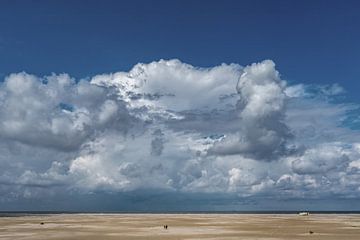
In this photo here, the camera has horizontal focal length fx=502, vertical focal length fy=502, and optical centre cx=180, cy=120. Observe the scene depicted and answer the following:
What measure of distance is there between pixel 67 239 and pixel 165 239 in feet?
34.6

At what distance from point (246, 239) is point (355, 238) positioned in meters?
11.7

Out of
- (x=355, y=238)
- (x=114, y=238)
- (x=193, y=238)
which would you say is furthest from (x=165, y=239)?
(x=355, y=238)

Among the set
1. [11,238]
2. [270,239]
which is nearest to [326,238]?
[270,239]

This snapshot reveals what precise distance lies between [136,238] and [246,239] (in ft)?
38.6

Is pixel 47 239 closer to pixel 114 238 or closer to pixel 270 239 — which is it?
pixel 114 238

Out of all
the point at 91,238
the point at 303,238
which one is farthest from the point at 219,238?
the point at 91,238

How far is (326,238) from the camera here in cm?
5269

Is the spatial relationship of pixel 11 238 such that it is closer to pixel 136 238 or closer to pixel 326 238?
pixel 136 238

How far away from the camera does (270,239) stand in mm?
51781

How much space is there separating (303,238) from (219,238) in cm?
879

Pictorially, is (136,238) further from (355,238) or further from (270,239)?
(355,238)

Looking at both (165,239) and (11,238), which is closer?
(165,239)

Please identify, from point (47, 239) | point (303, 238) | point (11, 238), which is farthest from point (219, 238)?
point (11, 238)

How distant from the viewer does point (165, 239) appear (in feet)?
169
